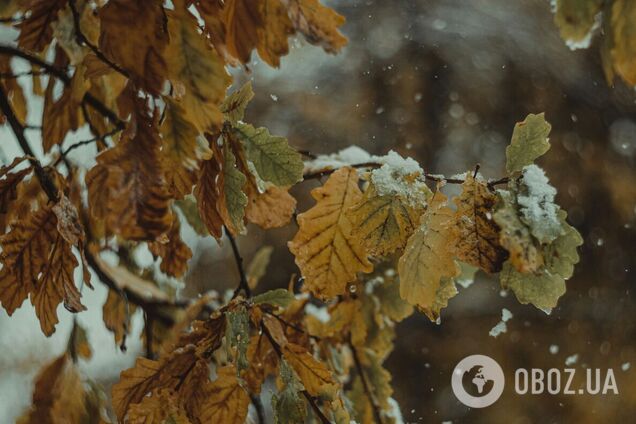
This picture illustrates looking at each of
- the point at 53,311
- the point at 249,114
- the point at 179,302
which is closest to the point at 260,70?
Answer: the point at 249,114

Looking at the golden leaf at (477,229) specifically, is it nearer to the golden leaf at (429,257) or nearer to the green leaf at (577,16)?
the golden leaf at (429,257)

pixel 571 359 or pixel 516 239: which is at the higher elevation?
pixel 516 239

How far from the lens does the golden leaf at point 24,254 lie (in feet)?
2.35

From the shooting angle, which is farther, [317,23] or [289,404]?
[289,404]

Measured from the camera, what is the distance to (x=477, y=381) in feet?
4.60

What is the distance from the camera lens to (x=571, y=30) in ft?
1.51

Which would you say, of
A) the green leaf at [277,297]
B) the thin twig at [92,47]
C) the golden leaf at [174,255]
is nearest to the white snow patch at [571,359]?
the golden leaf at [174,255]

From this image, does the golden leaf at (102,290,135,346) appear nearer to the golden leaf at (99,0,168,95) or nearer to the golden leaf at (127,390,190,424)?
the golden leaf at (127,390,190,424)

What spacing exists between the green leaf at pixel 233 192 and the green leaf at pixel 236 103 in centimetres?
4

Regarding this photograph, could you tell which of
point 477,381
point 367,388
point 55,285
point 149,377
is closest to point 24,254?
point 55,285

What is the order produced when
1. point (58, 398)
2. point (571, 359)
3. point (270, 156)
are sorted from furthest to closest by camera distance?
point (571, 359) → point (58, 398) → point (270, 156)

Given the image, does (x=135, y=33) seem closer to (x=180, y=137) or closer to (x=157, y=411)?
(x=180, y=137)

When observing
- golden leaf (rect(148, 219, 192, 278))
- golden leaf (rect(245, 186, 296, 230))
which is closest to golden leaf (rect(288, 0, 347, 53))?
golden leaf (rect(245, 186, 296, 230))

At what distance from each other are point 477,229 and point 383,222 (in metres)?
0.09
